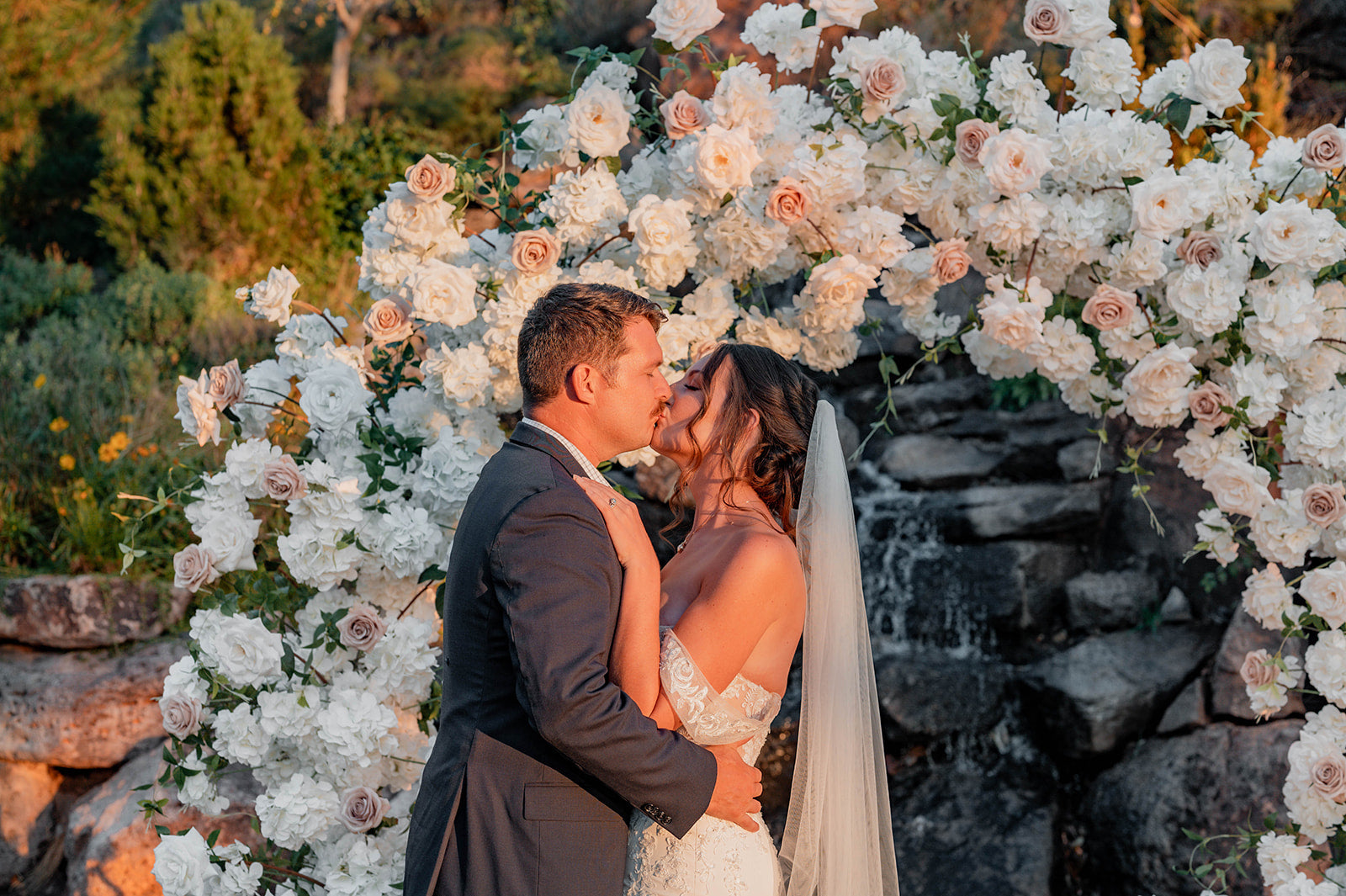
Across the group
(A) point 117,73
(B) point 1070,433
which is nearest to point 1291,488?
(B) point 1070,433

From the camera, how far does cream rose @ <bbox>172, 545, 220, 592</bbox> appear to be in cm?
325

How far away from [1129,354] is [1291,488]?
29.8 inches

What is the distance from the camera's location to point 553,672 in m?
2.12

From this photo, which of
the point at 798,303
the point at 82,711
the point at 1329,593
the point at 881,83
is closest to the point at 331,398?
the point at 798,303

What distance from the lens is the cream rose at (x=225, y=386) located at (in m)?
3.38

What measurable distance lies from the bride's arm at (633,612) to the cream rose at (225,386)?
1.62 metres

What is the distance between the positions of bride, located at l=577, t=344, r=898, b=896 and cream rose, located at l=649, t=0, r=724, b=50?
41.3 inches

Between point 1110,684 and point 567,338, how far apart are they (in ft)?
17.1

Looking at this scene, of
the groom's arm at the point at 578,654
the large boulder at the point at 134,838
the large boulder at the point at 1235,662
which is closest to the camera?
the groom's arm at the point at 578,654

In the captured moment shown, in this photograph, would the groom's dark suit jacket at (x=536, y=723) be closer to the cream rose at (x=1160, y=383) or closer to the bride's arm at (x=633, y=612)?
the bride's arm at (x=633, y=612)

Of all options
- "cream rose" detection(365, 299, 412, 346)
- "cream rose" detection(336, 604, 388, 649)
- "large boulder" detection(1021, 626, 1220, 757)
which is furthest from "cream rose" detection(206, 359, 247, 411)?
"large boulder" detection(1021, 626, 1220, 757)

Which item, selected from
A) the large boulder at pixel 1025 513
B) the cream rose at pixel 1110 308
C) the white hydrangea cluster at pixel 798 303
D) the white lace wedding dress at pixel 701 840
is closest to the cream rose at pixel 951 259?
the white hydrangea cluster at pixel 798 303

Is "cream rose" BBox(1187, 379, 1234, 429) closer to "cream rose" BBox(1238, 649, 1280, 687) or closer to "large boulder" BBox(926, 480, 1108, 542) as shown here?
"cream rose" BBox(1238, 649, 1280, 687)

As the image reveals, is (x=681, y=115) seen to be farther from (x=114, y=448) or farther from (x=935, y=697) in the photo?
(x=935, y=697)
